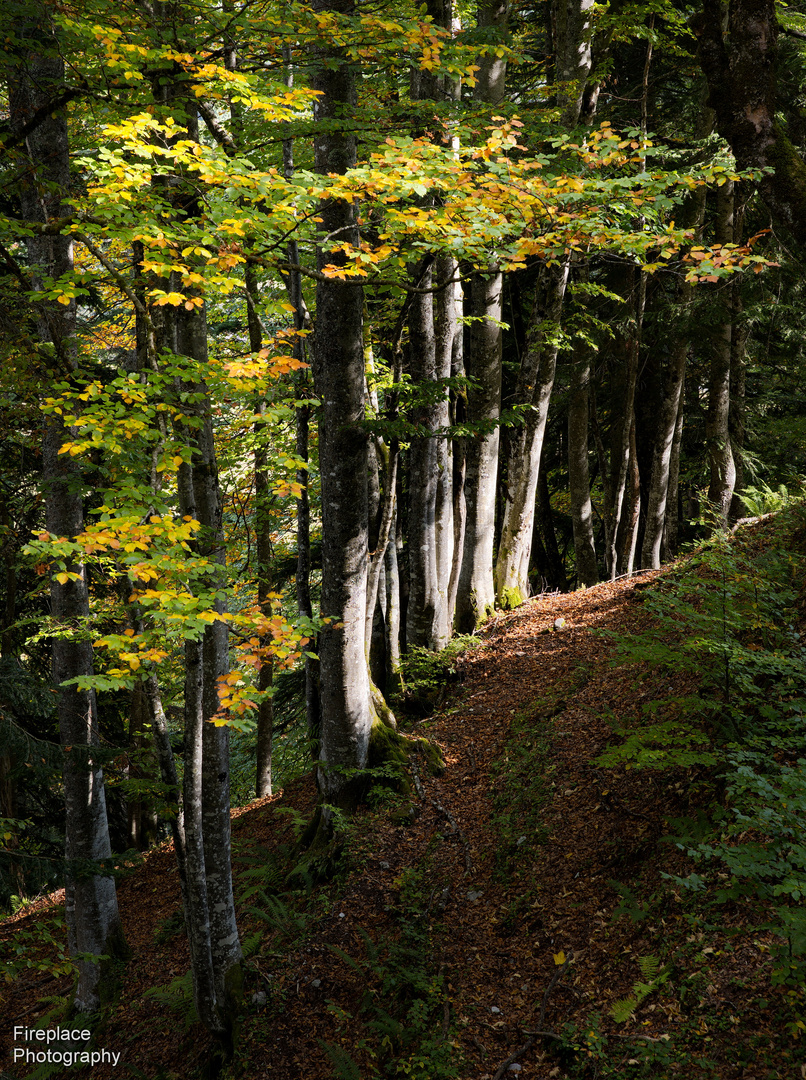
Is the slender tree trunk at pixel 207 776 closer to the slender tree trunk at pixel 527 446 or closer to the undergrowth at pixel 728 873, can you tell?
the undergrowth at pixel 728 873

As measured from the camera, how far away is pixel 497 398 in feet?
32.7

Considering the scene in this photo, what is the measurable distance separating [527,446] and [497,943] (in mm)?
7428

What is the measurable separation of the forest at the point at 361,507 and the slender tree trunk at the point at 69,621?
0.04 m

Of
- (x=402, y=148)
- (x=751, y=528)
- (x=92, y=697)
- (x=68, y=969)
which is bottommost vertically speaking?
(x=68, y=969)

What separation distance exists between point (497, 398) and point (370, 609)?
4182 mm

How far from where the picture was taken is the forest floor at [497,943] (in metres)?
3.43

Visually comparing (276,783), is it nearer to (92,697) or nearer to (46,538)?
(92,697)

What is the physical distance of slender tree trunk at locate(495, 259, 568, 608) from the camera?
9.91 m

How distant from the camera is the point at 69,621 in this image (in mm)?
5906

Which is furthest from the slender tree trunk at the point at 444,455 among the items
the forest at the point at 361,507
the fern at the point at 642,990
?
the fern at the point at 642,990

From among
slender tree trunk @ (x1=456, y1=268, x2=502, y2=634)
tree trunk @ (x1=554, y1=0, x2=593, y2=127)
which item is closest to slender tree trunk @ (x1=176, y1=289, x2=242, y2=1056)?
slender tree trunk @ (x1=456, y1=268, x2=502, y2=634)

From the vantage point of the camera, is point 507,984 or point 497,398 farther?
point 497,398

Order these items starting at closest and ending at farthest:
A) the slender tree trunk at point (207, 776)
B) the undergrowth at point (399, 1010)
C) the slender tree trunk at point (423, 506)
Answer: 1. the undergrowth at point (399, 1010)
2. the slender tree trunk at point (207, 776)
3. the slender tree trunk at point (423, 506)

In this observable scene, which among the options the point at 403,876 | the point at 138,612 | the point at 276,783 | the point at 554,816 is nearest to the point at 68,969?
the point at 403,876
